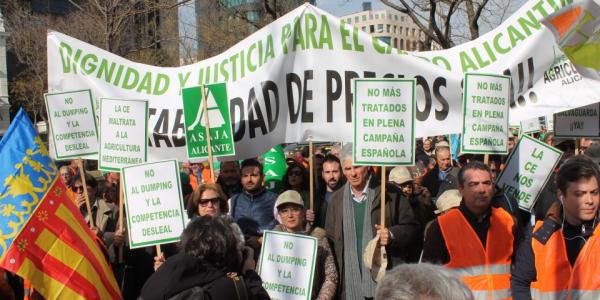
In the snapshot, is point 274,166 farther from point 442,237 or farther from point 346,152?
point 442,237

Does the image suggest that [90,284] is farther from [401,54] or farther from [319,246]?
[401,54]

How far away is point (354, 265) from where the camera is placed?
16.6 ft

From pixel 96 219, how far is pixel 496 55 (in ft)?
12.2

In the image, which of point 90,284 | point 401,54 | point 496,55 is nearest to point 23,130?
point 90,284

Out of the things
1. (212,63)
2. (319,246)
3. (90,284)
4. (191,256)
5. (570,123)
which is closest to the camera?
(191,256)

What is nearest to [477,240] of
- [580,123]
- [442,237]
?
[442,237]

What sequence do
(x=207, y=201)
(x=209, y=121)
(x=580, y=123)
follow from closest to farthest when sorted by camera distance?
1. (x=207, y=201)
2. (x=209, y=121)
3. (x=580, y=123)

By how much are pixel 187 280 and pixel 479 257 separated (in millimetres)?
1876

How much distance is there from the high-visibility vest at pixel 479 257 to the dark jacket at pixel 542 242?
0.24m

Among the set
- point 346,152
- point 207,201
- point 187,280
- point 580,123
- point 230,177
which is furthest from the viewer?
point 230,177

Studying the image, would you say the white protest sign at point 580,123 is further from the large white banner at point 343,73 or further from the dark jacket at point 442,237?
the dark jacket at point 442,237

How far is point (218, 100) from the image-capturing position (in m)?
5.86

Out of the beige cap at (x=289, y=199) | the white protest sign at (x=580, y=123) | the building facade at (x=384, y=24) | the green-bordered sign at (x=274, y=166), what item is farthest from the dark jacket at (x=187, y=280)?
the building facade at (x=384, y=24)

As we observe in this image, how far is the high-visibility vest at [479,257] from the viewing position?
4.21m
